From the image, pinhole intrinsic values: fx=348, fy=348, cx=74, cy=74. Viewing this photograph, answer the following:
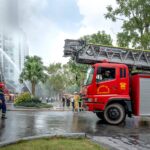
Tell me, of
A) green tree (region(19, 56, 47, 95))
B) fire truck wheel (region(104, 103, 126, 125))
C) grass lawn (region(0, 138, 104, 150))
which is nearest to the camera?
grass lawn (region(0, 138, 104, 150))

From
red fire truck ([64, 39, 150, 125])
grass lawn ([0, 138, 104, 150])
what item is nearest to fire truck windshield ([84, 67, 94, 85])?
red fire truck ([64, 39, 150, 125])

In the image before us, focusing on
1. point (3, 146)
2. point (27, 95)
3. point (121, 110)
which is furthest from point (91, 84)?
point (27, 95)

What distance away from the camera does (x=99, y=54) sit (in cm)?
1641

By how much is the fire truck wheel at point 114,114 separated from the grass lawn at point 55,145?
6.18m

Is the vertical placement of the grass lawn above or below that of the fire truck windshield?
below

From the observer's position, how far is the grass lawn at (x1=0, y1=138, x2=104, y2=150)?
7570 millimetres

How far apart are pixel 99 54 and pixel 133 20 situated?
→ 1118 cm

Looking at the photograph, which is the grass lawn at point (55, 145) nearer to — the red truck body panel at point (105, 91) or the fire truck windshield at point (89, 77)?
the red truck body panel at point (105, 91)

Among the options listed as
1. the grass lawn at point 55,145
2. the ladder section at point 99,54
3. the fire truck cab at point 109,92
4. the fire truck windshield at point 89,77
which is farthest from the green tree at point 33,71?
the grass lawn at point 55,145

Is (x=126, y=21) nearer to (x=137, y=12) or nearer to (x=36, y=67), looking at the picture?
(x=137, y=12)

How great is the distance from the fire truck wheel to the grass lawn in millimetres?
6182

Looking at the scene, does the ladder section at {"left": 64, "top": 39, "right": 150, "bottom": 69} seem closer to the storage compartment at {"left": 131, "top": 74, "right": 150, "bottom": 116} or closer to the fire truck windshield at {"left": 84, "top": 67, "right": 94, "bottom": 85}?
the fire truck windshield at {"left": 84, "top": 67, "right": 94, "bottom": 85}

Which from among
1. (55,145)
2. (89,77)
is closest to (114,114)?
(89,77)

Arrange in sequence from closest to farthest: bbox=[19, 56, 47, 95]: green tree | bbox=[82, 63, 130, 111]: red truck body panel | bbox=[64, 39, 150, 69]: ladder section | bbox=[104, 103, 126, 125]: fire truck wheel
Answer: bbox=[82, 63, 130, 111]: red truck body panel, bbox=[104, 103, 126, 125]: fire truck wheel, bbox=[64, 39, 150, 69]: ladder section, bbox=[19, 56, 47, 95]: green tree
